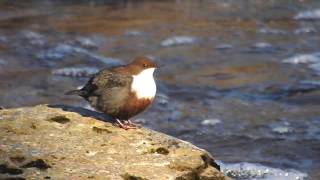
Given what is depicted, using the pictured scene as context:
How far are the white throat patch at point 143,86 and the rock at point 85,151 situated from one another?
0.75ft

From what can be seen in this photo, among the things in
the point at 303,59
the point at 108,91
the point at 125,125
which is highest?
the point at 108,91

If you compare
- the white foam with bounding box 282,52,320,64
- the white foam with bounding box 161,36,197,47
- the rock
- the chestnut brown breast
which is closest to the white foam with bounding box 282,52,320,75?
the white foam with bounding box 282,52,320,64

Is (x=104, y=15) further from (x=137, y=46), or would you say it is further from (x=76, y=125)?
(x=76, y=125)

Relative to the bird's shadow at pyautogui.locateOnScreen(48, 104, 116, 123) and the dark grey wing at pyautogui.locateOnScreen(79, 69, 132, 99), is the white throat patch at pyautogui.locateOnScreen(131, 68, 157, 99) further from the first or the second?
the bird's shadow at pyautogui.locateOnScreen(48, 104, 116, 123)

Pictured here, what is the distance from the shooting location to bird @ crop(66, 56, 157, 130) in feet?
16.0

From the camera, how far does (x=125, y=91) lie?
4.94m

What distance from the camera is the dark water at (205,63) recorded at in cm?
690

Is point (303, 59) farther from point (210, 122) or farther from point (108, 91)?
point (108, 91)

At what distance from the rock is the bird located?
0.11m

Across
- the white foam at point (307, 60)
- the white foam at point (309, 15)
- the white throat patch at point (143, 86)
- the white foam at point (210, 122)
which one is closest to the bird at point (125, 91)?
the white throat patch at point (143, 86)

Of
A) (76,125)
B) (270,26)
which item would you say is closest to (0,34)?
(270,26)

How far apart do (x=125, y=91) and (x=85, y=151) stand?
69cm

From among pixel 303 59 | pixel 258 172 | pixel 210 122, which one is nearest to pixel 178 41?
pixel 303 59

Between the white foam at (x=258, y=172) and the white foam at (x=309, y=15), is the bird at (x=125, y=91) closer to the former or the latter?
the white foam at (x=258, y=172)
